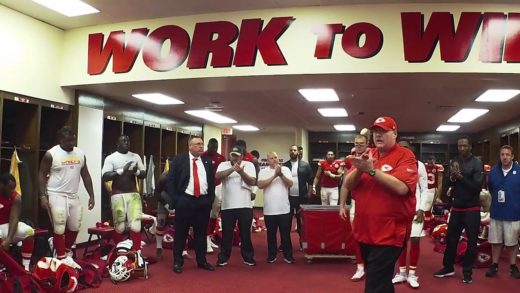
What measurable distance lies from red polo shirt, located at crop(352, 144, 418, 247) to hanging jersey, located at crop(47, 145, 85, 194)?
373cm

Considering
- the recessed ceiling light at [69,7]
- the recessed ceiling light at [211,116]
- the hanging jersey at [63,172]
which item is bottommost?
the hanging jersey at [63,172]

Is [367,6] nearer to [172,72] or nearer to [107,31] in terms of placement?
[172,72]

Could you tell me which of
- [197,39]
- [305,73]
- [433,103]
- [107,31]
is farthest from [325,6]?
[433,103]

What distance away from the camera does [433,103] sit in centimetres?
920

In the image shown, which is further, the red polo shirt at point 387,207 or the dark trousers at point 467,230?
the dark trousers at point 467,230

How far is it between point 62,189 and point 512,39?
207 inches

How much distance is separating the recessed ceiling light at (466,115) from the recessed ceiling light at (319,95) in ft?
10.4

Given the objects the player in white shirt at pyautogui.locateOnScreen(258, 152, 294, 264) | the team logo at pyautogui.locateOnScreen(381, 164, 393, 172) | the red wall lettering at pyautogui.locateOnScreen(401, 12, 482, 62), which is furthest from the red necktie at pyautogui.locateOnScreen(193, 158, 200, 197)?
the team logo at pyautogui.locateOnScreen(381, 164, 393, 172)

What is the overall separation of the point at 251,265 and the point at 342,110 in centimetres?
550

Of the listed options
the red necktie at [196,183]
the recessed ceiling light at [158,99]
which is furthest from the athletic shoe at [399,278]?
the recessed ceiling light at [158,99]

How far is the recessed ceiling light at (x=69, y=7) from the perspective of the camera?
5.45m

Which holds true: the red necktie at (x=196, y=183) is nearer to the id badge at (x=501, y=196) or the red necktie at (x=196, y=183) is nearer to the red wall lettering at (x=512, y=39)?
the id badge at (x=501, y=196)

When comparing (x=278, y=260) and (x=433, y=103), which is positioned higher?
(x=433, y=103)

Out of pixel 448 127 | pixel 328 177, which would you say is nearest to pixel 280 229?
pixel 328 177
